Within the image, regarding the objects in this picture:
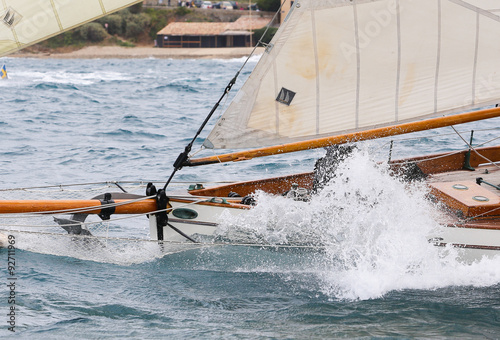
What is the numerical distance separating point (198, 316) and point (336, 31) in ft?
12.4

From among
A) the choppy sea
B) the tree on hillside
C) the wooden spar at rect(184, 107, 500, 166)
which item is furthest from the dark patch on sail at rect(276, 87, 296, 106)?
the tree on hillside

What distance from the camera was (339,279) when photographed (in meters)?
7.99

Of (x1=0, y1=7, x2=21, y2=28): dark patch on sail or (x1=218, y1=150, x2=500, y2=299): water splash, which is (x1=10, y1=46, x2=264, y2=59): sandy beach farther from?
(x1=0, y1=7, x2=21, y2=28): dark patch on sail

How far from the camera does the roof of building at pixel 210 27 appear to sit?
273 feet

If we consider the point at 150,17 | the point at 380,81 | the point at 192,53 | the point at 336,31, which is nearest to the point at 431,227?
the point at 380,81

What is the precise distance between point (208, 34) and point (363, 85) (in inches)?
3039

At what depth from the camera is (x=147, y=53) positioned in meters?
81.8

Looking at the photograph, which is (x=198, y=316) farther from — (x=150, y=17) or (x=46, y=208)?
(x=150, y=17)

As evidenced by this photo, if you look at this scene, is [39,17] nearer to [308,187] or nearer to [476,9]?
[308,187]

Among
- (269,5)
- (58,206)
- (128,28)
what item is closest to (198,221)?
(58,206)

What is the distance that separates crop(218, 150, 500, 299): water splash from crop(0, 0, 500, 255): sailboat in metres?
0.24

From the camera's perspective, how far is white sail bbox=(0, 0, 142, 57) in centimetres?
646

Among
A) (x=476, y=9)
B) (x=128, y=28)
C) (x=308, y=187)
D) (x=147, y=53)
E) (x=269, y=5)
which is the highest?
(x=269, y=5)

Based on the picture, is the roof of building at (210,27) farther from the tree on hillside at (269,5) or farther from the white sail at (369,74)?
the white sail at (369,74)
